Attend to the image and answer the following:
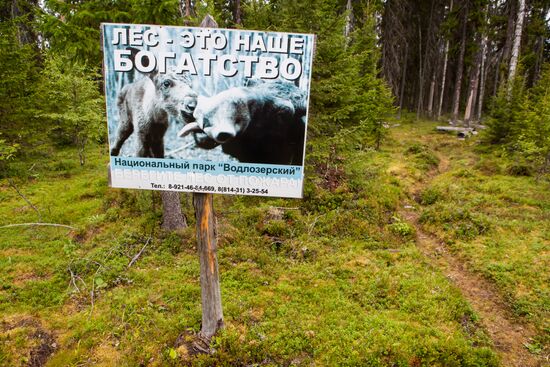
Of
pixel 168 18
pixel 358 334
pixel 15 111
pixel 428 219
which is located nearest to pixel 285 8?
pixel 168 18

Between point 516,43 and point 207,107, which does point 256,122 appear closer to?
point 207,107

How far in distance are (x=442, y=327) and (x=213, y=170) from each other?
18.5 ft

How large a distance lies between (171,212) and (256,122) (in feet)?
20.8

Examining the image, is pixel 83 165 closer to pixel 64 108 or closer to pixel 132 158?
pixel 64 108

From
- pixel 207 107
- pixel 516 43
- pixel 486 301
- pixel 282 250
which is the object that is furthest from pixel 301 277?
pixel 516 43

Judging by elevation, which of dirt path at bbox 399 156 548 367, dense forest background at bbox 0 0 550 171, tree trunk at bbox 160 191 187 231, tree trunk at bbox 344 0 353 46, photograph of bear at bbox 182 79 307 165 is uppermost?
tree trunk at bbox 344 0 353 46

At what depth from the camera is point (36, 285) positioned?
25.0ft

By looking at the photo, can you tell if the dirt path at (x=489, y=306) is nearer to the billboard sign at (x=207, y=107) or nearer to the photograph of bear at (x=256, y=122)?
the billboard sign at (x=207, y=107)

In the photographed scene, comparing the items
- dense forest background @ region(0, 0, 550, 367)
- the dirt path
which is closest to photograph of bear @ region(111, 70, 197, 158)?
dense forest background @ region(0, 0, 550, 367)

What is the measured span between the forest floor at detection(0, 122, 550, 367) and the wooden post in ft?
1.10

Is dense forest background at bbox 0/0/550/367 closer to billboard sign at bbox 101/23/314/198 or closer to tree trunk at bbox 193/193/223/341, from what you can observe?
tree trunk at bbox 193/193/223/341

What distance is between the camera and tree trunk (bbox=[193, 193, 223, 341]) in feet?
18.0

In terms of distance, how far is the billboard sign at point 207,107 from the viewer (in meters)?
4.21

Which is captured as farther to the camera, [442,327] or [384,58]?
[384,58]
